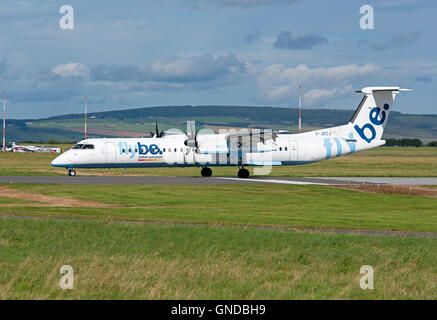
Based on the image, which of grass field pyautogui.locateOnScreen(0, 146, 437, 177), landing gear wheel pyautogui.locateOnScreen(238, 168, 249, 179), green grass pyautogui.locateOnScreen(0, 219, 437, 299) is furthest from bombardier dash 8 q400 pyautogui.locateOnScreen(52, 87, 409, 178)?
green grass pyautogui.locateOnScreen(0, 219, 437, 299)

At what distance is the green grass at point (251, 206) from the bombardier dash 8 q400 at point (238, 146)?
25.6 feet

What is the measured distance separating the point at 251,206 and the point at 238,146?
61.8ft

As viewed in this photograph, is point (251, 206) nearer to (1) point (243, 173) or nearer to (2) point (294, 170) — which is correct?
(1) point (243, 173)

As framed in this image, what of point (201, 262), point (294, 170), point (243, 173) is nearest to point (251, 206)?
point (201, 262)

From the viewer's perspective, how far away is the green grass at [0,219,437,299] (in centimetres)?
1522

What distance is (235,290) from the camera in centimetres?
1535

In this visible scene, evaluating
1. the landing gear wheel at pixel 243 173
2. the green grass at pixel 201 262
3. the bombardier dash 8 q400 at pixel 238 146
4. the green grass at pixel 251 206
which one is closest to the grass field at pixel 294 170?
the bombardier dash 8 q400 at pixel 238 146

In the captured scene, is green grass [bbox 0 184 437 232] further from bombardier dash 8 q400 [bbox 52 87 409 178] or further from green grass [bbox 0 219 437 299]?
bombardier dash 8 q400 [bbox 52 87 409 178]

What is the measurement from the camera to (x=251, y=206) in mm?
34250
